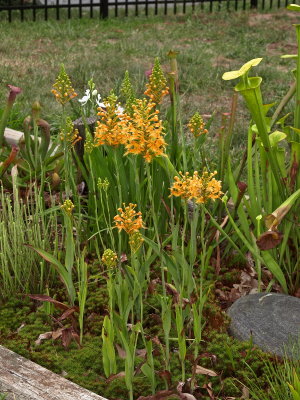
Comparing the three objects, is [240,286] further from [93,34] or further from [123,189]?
[93,34]

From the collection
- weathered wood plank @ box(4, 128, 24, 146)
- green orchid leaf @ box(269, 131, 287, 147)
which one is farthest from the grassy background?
green orchid leaf @ box(269, 131, 287, 147)

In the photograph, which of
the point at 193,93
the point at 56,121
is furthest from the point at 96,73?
the point at 56,121

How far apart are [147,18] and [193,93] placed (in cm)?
398

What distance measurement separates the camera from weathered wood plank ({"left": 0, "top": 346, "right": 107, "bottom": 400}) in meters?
2.48

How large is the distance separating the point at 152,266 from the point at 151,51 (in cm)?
516

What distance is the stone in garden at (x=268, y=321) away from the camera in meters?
2.85

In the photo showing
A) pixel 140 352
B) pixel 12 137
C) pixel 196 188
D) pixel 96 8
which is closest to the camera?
pixel 196 188

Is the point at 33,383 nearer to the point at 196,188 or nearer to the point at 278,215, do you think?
the point at 196,188

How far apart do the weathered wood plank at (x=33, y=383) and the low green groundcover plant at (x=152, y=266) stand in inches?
5.5

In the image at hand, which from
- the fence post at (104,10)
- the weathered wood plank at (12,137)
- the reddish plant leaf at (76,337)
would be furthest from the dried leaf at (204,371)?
the fence post at (104,10)

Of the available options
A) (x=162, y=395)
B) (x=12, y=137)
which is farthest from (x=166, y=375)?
(x=12, y=137)

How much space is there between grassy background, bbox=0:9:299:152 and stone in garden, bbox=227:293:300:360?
2697 millimetres

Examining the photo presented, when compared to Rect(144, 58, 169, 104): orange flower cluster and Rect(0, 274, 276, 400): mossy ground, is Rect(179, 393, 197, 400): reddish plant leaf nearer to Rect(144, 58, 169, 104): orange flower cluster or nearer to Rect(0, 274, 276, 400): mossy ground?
Rect(0, 274, 276, 400): mossy ground

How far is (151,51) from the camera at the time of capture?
8273mm
